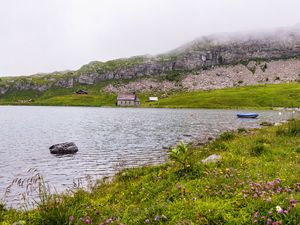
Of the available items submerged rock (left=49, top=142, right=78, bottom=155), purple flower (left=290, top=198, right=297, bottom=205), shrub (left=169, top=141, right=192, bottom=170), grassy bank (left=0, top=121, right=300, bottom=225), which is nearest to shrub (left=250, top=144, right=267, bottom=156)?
grassy bank (left=0, top=121, right=300, bottom=225)

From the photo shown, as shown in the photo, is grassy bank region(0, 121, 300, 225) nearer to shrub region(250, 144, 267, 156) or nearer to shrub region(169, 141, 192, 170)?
shrub region(169, 141, 192, 170)

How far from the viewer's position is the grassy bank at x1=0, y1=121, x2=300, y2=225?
8375mm

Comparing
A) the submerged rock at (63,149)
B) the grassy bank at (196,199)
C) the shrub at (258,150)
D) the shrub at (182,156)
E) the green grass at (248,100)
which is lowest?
the green grass at (248,100)

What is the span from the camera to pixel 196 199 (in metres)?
9.81

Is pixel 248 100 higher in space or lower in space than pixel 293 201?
lower

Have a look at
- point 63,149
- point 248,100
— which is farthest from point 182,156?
point 248,100

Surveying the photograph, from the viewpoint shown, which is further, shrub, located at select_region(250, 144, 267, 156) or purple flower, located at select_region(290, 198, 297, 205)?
shrub, located at select_region(250, 144, 267, 156)

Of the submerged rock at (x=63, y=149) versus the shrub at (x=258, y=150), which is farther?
the submerged rock at (x=63, y=149)

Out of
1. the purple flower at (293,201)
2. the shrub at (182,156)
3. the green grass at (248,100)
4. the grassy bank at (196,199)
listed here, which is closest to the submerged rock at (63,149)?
the grassy bank at (196,199)

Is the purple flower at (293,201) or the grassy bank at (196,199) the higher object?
the purple flower at (293,201)

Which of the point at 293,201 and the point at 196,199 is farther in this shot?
the point at 196,199

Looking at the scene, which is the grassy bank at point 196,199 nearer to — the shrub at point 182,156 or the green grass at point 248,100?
the shrub at point 182,156

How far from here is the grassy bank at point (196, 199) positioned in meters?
8.38

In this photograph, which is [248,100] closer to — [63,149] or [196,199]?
[63,149]
